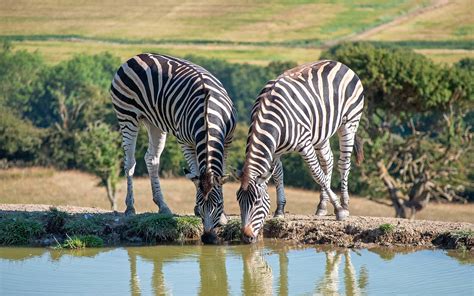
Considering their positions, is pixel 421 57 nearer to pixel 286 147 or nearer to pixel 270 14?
pixel 286 147

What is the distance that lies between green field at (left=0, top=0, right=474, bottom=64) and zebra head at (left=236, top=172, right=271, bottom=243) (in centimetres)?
5509

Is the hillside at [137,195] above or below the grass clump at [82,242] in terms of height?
below

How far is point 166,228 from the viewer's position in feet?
46.9

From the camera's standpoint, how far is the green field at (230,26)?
68.8 metres

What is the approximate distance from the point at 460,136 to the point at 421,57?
389 cm

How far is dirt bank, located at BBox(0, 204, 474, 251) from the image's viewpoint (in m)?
13.9

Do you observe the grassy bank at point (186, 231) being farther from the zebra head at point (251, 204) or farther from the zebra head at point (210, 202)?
the zebra head at point (251, 204)

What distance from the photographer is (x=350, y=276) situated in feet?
40.3

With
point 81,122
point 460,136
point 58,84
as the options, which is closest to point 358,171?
point 460,136

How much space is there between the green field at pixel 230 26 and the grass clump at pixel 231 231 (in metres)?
54.0

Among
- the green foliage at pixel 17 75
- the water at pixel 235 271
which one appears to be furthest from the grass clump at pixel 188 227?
the green foliage at pixel 17 75

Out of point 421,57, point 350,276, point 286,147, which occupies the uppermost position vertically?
point 421,57

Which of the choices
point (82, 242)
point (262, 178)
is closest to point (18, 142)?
point (82, 242)

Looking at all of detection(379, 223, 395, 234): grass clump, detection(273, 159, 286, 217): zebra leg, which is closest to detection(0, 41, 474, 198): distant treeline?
detection(273, 159, 286, 217): zebra leg
